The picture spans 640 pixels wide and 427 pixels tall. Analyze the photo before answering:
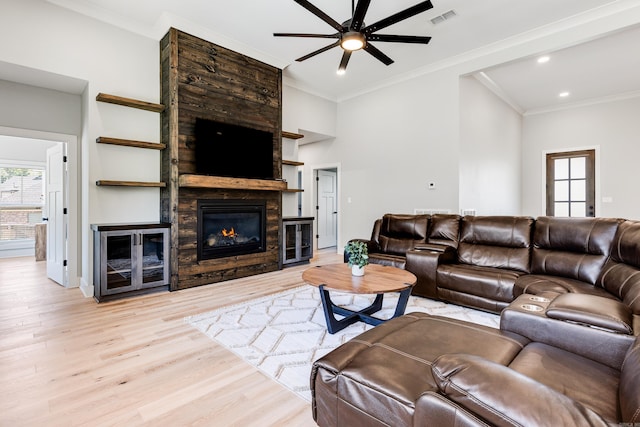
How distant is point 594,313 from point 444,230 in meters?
2.69

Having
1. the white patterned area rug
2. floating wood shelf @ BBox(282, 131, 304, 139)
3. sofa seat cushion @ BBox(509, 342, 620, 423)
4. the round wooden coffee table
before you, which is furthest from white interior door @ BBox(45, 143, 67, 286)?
sofa seat cushion @ BBox(509, 342, 620, 423)

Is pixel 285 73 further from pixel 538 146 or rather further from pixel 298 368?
pixel 538 146

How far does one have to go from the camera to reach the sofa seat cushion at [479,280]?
3080 millimetres

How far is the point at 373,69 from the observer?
5.48 meters

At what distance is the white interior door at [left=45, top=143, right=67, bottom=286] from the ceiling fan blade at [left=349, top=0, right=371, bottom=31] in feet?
13.6

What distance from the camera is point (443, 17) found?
393 centimetres

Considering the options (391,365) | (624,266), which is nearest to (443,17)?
(624,266)

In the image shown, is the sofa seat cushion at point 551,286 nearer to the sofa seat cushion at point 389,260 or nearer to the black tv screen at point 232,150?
the sofa seat cushion at point 389,260

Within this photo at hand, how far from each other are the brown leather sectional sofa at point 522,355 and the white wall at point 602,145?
4.80 metres

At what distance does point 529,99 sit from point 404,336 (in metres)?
7.40

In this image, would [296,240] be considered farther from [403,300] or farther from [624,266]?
[624,266]

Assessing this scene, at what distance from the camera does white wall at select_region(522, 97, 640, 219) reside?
6270mm

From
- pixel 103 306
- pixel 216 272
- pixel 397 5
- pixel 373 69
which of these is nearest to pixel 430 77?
pixel 373 69

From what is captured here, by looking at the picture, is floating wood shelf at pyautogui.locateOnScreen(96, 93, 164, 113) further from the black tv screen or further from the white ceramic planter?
the white ceramic planter
